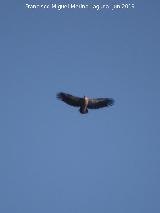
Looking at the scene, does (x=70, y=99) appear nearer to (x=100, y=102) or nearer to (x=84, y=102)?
(x=84, y=102)

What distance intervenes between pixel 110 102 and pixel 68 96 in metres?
1.64

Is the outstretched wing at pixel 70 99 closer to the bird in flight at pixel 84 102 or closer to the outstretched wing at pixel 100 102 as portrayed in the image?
the bird in flight at pixel 84 102

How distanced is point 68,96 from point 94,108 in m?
1.12

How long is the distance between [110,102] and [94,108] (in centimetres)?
65

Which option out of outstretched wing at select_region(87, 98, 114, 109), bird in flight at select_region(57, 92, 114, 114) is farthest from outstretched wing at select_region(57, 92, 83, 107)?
outstretched wing at select_region(87, 98, 114, 109)

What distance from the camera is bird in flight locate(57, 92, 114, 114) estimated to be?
16.4 m

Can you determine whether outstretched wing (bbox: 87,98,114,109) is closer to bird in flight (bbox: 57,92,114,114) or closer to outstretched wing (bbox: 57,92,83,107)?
bird in flight (bbox: 57,92,114,114)

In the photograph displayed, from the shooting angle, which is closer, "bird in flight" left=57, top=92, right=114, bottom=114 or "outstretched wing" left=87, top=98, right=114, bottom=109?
"bird in flight" left=57, top=92, right=114, bottom=114

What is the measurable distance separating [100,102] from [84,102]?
834 millimetres

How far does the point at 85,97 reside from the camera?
1664 centimetres

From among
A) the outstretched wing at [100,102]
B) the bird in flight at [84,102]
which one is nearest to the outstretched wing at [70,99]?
the bird in flight at [84,102]

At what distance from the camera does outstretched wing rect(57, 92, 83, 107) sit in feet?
53.9

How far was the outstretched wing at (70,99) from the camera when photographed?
1644 centimetres

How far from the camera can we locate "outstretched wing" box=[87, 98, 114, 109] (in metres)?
16.8
